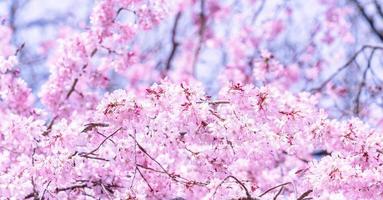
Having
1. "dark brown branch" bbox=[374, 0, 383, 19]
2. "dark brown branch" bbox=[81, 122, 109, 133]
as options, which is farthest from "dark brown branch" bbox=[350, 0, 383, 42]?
"dark brown branch" bbox=[81, 122, 109, 133]

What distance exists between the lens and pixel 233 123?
13.0 ft

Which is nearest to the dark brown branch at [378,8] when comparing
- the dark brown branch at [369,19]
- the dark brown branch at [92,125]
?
the dark brown branch at [369,19]

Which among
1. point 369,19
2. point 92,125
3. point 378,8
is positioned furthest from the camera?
point 369,19

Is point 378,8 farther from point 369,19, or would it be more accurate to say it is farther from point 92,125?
point 92,125

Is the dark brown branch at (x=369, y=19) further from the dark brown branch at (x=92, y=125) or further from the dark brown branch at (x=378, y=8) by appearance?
the dark brown branch at (x=92, y=125)

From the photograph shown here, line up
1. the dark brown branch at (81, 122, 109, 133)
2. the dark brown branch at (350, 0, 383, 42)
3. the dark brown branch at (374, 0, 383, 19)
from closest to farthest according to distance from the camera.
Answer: the dark brown branch at (81, 122, 109, 133) → the dark brown branch at (374, 0, 383, 19) → the dark brown branch at (350, 0, 383, 42)

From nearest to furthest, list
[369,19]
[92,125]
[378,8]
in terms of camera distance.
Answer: [92,125], [378,8], [369,19]

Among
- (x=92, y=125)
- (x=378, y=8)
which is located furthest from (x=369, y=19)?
(x=92, y=125)

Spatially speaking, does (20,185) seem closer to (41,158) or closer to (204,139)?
(41,158)

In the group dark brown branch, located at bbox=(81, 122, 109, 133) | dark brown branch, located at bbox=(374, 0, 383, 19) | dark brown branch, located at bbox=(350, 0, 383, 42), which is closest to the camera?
dark brown branch, located at bbox=(81, 122, 109, 133)

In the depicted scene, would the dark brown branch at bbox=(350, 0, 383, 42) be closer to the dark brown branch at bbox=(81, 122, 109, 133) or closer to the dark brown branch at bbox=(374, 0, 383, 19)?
the dark brown branch at bbox=(374, 0, 383, 19)

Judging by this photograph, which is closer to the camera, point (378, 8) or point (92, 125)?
point (92, 125)

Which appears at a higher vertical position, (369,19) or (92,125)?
(369,19)

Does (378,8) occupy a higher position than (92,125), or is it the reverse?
(378,8)
